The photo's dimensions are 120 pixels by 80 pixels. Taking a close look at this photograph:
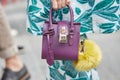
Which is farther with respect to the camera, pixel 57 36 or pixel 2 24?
pixel 2 24

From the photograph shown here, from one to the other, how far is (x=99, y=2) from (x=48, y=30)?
13.2 inches

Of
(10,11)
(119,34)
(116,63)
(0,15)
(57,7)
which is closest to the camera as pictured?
(57,7)

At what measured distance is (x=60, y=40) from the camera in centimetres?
273

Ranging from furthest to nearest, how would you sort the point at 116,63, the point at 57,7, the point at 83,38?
the point at 116,63
the point at 83,38
the point at 57,7

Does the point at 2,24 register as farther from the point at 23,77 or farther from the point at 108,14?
the point at 108,14

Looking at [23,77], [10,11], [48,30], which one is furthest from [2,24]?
[10,11]

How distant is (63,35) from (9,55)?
190cm

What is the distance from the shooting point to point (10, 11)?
8.64 metres

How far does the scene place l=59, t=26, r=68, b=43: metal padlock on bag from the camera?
2719 mm

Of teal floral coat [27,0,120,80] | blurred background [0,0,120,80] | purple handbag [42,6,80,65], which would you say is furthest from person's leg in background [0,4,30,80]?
purple handbag [42,6,80,65]

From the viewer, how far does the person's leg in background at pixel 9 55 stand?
448cm

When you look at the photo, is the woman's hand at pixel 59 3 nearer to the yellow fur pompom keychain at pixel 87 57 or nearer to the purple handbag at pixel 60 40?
the purple handbag at pixel 60 40

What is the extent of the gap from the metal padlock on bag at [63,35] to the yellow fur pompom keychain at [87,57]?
0.60 ft

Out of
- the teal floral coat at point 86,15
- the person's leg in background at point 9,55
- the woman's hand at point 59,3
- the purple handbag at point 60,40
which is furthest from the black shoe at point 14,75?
the woman's hand at point 59,3
